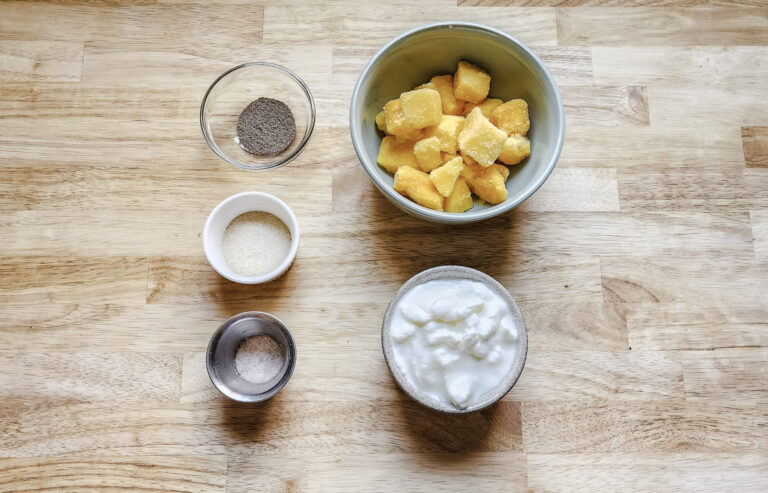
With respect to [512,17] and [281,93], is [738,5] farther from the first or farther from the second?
[281,93]

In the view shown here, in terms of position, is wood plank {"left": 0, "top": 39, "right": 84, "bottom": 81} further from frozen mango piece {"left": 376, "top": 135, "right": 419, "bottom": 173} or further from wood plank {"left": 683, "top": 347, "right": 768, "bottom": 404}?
wood plank {"left": 683, "top": 347, "right": 768, "bottom": 404}

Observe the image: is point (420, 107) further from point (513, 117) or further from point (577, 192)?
point (577, 192)

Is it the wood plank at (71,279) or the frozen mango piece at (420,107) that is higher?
the frozen mango piece at (420,107)

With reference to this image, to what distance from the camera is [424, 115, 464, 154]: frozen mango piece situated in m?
1.23

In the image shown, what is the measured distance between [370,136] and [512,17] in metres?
0.48

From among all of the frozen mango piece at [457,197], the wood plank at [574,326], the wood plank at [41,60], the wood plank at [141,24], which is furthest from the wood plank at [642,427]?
the wood plank at [41,60]

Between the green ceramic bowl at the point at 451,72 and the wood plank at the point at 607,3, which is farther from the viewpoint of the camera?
the wood plank at the point at 607,3

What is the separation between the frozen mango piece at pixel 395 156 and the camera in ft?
4.17

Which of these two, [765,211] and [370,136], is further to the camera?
[765,211]

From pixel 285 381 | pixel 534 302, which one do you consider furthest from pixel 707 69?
pixel 285 381

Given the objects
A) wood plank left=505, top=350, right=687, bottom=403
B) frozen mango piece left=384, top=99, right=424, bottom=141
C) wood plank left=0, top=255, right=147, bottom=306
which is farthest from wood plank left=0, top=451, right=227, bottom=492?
frozen mango piece left=384, top=99, right=424, bottom=141

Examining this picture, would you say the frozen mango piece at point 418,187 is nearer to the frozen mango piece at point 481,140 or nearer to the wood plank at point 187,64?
the frozen mango piece at point 481,140

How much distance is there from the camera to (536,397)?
4.40 feet

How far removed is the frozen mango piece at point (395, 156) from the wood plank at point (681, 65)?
20.1 inches
